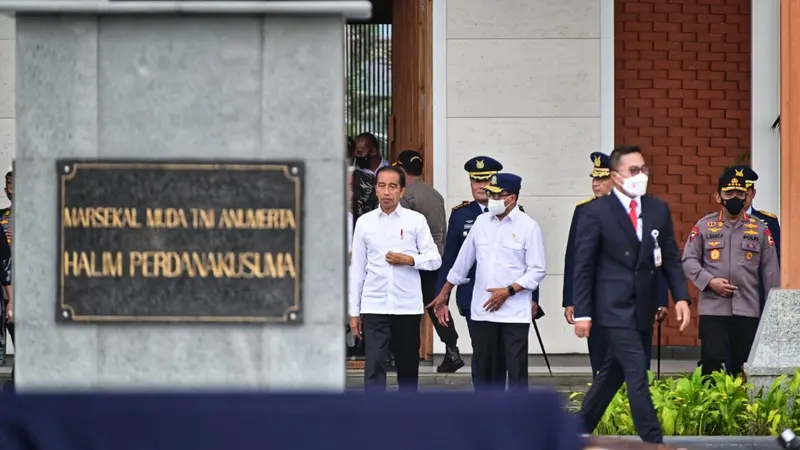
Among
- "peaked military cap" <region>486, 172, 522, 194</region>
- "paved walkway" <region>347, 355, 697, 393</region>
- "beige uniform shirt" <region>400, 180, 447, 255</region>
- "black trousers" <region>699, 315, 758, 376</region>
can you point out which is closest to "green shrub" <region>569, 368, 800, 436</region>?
"peaked military cap" <region>486, 172, 522, 194</region>

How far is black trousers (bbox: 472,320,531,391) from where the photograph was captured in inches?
477

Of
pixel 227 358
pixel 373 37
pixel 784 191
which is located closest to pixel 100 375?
pixel 227 358

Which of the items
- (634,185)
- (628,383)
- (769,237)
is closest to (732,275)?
(769,237)

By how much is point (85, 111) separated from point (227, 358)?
0.97 meters

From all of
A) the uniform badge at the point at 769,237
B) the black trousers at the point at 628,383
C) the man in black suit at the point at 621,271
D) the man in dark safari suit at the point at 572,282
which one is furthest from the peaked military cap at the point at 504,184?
the uniform badge at the point at 769,237

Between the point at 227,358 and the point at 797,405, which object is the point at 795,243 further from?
the point at 227,358

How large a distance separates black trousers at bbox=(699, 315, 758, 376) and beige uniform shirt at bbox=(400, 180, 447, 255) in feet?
8.23

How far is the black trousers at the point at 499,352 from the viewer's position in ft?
39.8

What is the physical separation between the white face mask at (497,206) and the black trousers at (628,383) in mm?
2134

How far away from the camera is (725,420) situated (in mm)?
11188

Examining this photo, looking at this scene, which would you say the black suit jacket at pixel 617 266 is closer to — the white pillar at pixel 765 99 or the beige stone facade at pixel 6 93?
the white pillar at pixel 765 99

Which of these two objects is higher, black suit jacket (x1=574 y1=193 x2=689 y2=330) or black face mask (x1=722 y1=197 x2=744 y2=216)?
black face mask (x1=722 y1=197 x2=744 y2=216)

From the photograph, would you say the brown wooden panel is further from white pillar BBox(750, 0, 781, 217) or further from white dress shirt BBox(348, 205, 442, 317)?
white dress shirt BBox(348, 205, 442, 317)

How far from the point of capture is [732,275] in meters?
13.8
